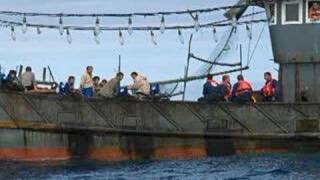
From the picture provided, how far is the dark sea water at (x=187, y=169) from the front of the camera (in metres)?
23.0

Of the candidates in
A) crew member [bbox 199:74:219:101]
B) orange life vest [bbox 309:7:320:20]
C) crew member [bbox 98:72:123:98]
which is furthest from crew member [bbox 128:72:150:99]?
orange life vest [bbox 309:7:320:20]

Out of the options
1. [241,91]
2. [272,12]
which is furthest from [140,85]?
[272,12]

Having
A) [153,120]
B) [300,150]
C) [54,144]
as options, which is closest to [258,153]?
[300,150]

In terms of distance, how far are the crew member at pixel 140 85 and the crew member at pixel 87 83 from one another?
121cm

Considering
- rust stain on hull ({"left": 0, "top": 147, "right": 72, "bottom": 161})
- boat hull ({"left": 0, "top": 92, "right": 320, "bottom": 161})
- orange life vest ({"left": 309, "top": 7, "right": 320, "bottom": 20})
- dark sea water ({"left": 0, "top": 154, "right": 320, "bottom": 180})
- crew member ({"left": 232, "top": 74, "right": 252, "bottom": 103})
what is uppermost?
orange life vest ({"left": 309, "top": 7, "right": 320, "bottom": 20})

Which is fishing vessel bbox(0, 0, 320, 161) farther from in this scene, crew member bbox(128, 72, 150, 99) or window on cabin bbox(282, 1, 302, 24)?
Answer: window on cabin bbox(282, 1, 302, 24)

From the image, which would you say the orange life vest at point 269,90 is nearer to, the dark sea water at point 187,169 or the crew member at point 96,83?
the dark sea water at point 187,169

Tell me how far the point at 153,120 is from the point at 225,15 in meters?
4.41

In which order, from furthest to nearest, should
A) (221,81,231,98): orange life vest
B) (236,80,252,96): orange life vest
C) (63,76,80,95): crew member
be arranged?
(221,81,231,98): orange life vest → (236,80,252,96): orange life vest → (63,76,80,95): crew member

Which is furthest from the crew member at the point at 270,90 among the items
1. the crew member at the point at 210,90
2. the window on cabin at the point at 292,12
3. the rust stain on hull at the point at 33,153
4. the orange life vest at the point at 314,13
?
the rust stain on hull at the point at 33,153

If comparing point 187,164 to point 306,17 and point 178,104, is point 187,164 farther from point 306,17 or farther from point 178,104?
point 306,17

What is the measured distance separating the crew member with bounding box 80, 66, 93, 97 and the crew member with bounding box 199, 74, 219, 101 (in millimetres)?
3423

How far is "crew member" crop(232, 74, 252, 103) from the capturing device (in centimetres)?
2753

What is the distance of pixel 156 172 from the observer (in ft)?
78.6
